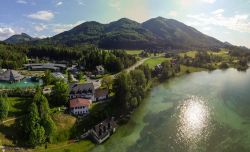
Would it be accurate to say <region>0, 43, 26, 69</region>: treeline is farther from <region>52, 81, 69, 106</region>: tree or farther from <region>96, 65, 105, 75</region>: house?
<region>52, 81, 69, 106</region>: tree

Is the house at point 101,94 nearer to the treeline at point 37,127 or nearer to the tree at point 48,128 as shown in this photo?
the treeline at point 37,127

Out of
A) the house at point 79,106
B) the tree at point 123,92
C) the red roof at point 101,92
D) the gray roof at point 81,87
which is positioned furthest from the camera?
the red roof at point 101,92

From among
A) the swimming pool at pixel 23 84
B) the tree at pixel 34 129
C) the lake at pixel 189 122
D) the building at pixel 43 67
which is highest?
the building at pixel 43 67

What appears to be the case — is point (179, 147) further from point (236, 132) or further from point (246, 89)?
point (246, 89)

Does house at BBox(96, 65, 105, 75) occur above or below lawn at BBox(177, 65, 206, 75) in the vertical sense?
above

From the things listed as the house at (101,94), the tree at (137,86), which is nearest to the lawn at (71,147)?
the house at (101,94)

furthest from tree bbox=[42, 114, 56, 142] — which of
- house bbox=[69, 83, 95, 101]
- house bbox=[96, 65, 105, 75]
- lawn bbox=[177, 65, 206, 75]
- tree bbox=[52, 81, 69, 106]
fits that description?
lawn bbox=[177, 65, 206, 75]

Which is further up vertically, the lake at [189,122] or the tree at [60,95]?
the tree at [60,95]
